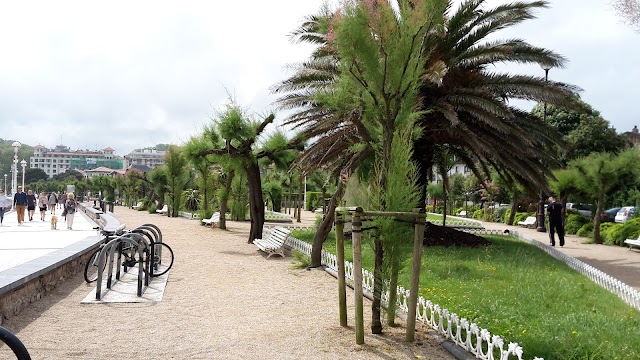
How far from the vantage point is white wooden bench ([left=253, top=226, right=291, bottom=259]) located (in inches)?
554

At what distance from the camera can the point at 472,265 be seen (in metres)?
11.5

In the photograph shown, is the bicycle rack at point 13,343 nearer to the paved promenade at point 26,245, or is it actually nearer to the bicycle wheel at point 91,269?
the bicycle wheel at point 91,269

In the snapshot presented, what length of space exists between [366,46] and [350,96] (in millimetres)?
996

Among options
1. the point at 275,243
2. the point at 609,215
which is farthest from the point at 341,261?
the point at 609,215

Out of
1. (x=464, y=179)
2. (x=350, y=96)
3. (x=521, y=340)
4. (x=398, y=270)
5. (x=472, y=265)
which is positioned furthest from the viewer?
(x=464, y=179)

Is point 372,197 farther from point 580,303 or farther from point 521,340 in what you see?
point 580,303

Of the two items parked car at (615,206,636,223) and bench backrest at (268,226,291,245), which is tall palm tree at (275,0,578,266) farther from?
parked car at (615,206,636,223)

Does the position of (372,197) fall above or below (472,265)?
above

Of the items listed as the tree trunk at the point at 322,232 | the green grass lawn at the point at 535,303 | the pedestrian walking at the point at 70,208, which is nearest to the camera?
the green grass lawn at the point at 535,303

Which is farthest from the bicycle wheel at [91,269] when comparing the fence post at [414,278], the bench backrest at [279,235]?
the fence post at [414,278]

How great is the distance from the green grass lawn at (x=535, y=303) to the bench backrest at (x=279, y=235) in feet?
6.55

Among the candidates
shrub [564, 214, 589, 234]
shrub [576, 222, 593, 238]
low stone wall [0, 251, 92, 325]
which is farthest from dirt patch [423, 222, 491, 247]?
shrub [564, 214, 589, 234]

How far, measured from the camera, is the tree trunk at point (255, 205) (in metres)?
18.1

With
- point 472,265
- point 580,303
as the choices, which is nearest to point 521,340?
point 580,303
